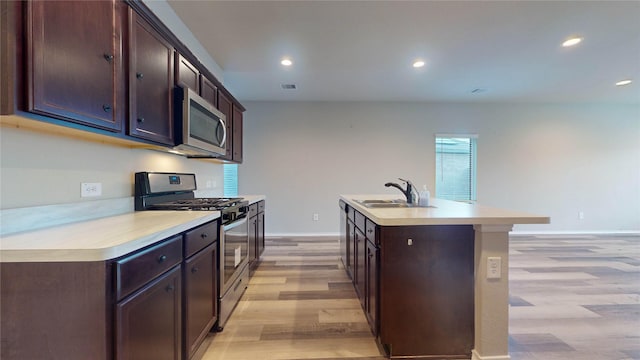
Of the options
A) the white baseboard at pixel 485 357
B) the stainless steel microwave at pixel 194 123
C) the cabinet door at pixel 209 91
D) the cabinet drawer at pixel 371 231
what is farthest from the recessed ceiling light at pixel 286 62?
the white baseboard at pixel 485 357

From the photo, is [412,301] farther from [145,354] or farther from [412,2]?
[412,2]

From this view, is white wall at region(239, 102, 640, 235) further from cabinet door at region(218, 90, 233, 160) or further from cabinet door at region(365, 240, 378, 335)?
cabinet door at region(365, 240, 378, 335)

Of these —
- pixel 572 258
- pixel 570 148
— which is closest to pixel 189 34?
pixel 572 258

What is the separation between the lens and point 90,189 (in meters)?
1.53

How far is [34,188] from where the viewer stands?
1229mm

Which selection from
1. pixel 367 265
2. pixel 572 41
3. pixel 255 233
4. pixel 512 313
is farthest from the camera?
pixel 255 233

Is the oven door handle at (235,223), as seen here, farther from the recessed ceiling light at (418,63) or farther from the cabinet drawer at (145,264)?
the recessed ceiling light at (418,63)

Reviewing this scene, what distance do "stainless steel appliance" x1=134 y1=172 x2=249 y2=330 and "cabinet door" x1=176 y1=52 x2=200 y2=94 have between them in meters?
0.77

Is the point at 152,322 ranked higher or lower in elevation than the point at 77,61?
lower

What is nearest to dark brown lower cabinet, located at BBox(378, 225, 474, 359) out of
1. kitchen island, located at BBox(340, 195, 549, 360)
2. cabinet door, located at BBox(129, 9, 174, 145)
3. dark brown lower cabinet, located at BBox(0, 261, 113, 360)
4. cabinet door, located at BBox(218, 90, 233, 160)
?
kitchen island, located at BBox(340, 195, 549, 360)

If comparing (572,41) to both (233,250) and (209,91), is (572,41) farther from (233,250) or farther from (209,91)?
(233,250)

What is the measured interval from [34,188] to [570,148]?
7.57 m

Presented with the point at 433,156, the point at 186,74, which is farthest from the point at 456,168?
the point at 186,74

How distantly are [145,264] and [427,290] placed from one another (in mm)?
1486
